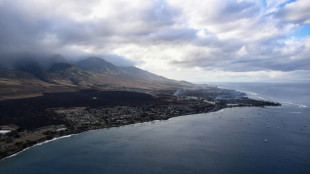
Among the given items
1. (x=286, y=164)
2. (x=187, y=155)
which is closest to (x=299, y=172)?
(x=286, y=164)

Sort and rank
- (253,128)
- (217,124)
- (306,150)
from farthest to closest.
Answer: (217,124), (253,128), (306,150)

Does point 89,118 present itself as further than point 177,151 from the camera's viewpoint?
Yes

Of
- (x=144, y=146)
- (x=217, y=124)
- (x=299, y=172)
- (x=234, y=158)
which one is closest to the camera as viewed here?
(x=299, y=172)

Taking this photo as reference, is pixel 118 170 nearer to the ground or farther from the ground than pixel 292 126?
nearer to the ground

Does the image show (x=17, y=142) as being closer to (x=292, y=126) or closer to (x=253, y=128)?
(x=253, y=128)

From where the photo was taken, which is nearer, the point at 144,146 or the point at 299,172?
the point at 299,172

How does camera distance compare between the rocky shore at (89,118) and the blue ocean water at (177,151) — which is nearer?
the blue ocean water at (177,151)

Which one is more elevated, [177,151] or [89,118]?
[89,118]

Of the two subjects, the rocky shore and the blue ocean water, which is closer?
the blue ocean water
